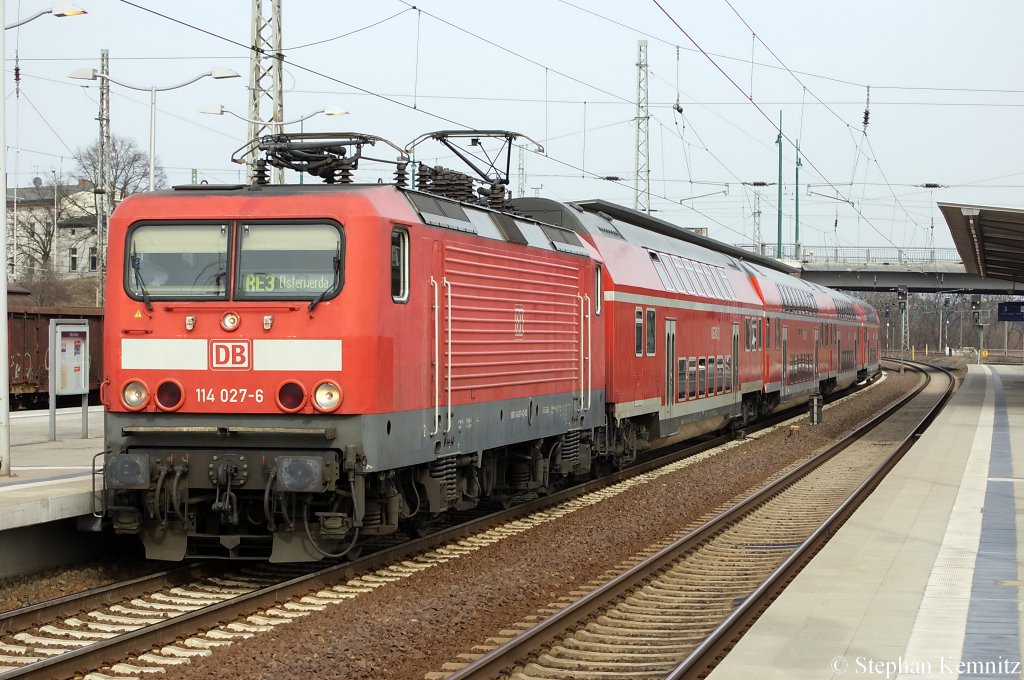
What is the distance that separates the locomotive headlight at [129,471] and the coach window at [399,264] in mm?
2516

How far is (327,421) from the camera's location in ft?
33.2

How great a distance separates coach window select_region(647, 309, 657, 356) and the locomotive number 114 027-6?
1015cm

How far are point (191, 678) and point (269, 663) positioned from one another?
20.6 inches

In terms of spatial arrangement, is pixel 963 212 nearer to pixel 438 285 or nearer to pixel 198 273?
pixel 438 285

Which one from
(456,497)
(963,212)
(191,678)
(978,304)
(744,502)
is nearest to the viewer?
(191,678)

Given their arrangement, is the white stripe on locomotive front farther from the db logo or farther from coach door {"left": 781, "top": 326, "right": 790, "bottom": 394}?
coach door {"left": 781, "top": 326, "right": 790, "bottom": 394}

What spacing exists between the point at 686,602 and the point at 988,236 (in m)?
27.2

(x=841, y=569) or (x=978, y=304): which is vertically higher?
(x=978, y=304)

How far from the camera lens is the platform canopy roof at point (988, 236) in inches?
1112

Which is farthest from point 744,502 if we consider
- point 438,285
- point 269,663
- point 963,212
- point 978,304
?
point 978,304

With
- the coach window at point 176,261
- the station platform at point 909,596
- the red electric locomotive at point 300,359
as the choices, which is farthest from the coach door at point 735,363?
the coach window at point 176,261

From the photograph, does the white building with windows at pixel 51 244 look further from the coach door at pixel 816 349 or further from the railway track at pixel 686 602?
the railway track at pixel 686 602

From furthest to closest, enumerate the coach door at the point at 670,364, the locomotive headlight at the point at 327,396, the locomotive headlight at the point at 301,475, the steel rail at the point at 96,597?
1. the coach door at the point at 670,364
2. the locomotive headlight at the point at 327,396
3. the locomotive headlight at the point at 301,475
4. the steel rail at the point at 96,597

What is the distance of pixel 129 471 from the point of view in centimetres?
1013
